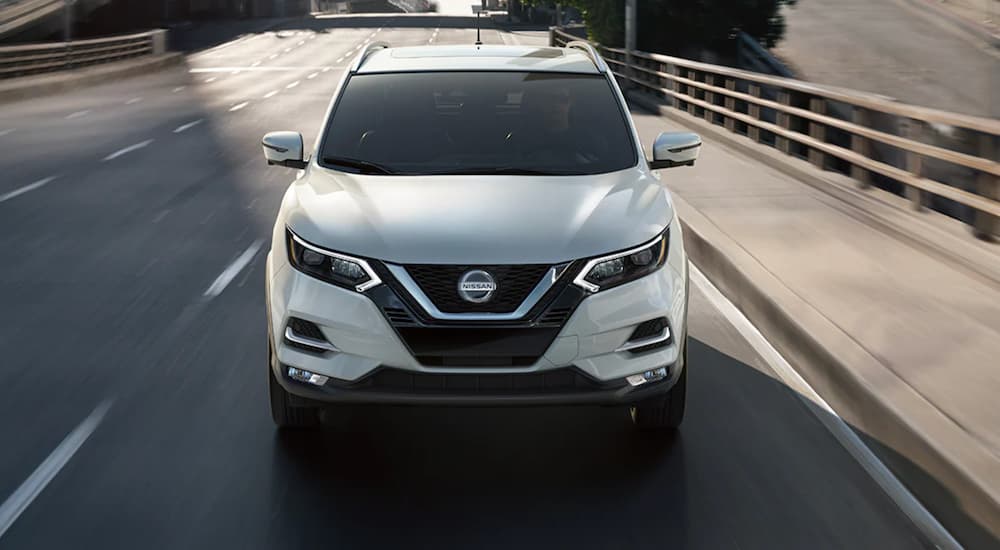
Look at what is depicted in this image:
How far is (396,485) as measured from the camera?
5.31 meters

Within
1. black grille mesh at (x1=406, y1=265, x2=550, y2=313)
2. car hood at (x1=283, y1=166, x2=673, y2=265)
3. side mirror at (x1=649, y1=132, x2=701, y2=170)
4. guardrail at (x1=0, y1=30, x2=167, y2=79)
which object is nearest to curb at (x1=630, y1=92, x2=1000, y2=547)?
side mirror at (x1=649, y1=132, x2=701, y2=170)

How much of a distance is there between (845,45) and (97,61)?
26870 mm

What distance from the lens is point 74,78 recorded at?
36.6 m

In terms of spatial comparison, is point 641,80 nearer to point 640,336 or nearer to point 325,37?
point 640,336

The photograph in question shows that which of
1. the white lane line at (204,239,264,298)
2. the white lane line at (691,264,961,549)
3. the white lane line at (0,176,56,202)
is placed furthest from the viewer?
the white lane line at (0,176,56,202)

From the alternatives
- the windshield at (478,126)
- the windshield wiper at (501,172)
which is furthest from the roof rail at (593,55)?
the windshield wiper at (501,172)

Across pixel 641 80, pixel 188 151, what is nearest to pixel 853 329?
pixel 188 151

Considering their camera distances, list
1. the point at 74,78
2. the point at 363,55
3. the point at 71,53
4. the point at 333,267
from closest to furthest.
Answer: the point at 333,267 < the point at 363,55 < the point at 74,78 < the point at 71,53

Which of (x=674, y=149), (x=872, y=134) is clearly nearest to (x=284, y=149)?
(x=674, y=149)

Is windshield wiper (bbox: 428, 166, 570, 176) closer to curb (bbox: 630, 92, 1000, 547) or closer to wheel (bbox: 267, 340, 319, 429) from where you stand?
wheel (bbox: 267, 340, 319, 429)

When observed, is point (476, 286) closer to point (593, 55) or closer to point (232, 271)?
point (593, 55)

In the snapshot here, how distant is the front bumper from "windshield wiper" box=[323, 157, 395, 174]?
3.49 ft

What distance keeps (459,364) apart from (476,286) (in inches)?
12.2

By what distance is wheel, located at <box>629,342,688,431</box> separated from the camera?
576cm
